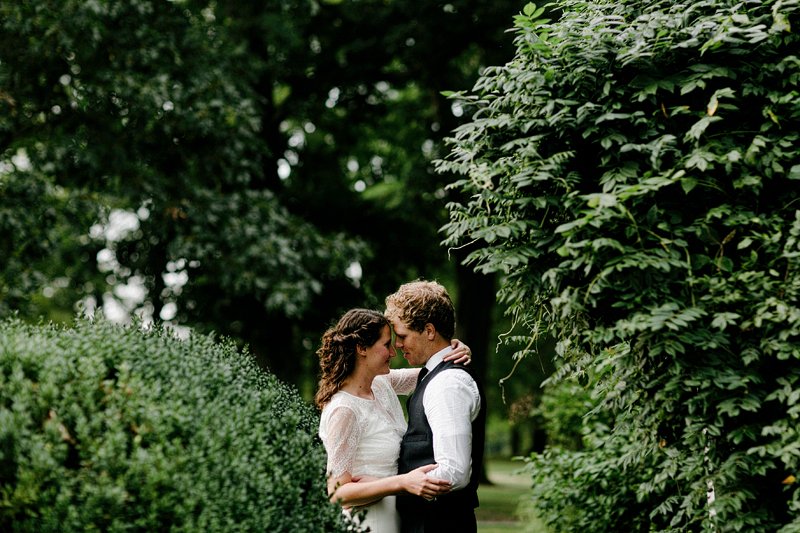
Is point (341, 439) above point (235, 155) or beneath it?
beneath

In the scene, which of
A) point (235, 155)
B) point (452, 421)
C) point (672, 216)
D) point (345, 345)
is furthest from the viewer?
point (235, 155)

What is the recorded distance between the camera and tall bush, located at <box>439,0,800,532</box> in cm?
379

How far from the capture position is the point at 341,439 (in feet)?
14.0

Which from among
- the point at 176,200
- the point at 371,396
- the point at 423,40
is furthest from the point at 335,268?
the point at 371,396

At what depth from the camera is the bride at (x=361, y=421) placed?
14.0 feet

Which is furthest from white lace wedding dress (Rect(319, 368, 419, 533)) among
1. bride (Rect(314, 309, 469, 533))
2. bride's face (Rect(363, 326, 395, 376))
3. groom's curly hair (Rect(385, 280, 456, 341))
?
groom's curly hair (Rect(385, 280, 456, 341))

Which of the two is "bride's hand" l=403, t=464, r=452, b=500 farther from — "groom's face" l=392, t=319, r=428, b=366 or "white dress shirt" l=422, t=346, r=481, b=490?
"groom's face" l=392, t=319, r=428, b=366

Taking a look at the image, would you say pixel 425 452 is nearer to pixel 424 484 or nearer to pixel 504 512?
pixel 424 484

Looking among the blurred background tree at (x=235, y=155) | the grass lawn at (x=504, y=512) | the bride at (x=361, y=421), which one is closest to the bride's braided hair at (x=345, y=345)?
the bride at (x=361, y=421)

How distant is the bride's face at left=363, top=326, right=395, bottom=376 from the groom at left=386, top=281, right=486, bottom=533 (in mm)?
124

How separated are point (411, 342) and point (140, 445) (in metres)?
Answer: 1.79

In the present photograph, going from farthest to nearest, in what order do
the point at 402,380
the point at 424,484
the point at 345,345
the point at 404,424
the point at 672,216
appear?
the point at 402,380
the point at 404,424
the point at 345,345
the point at 424,484
the point at 672,216

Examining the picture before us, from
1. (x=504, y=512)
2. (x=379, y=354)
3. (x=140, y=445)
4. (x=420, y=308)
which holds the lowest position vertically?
(x=504, y=512)

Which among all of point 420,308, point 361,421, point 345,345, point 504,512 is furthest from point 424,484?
point 504,512
